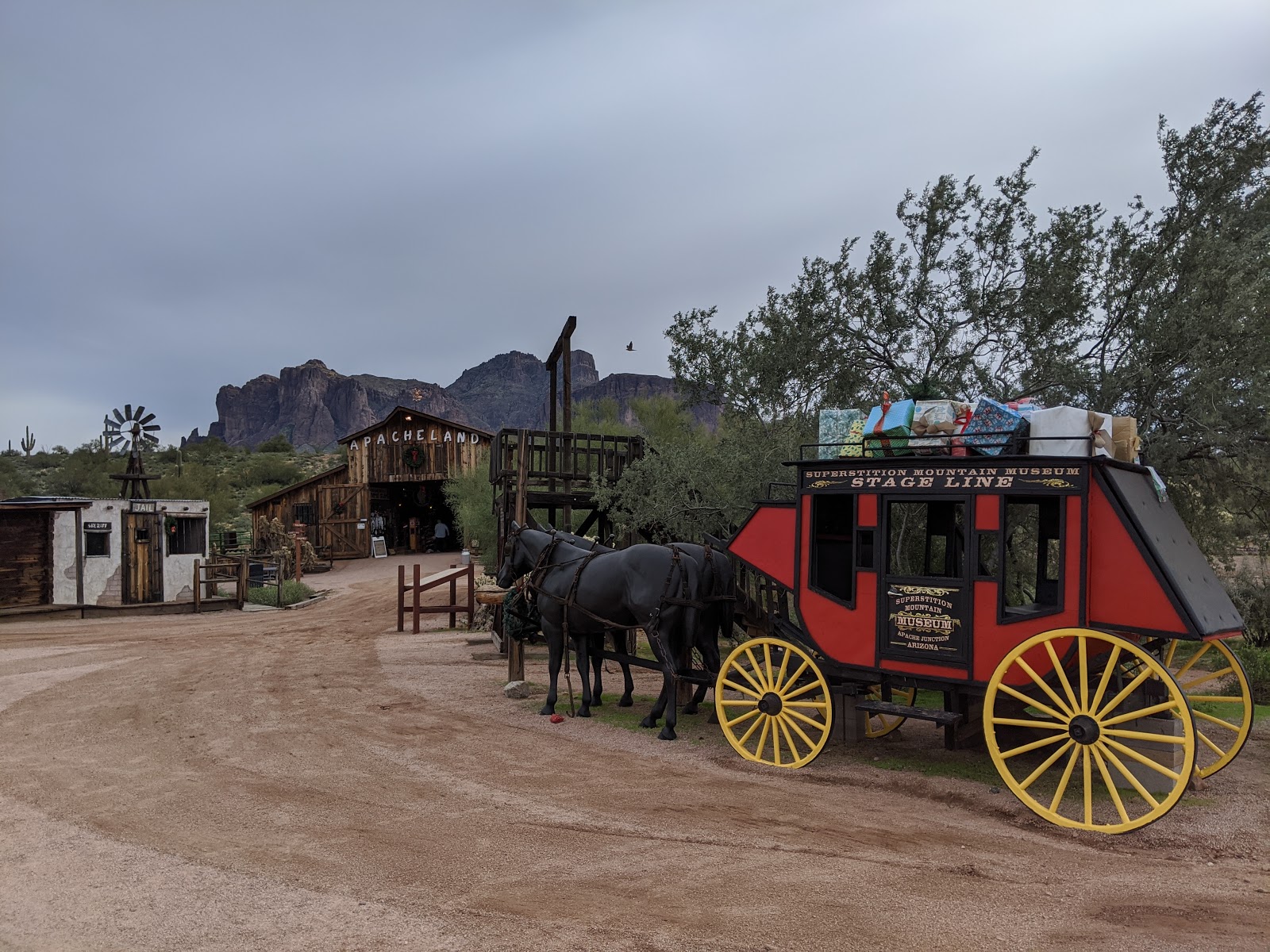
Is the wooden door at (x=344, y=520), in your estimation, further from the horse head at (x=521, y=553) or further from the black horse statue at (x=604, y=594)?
the horse head at (x=521, y=553)

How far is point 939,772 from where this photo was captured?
7.27m

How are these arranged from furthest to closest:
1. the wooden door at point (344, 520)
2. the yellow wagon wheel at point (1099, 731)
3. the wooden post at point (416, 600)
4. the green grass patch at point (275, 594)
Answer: the wooden door at point (344, 520) → the green grass patch at point (275, 594) → the wooden post at point (416, 600) → the yellow wagon wheel at point (1099, 731)

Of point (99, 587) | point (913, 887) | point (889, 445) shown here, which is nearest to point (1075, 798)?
point (913, 887)

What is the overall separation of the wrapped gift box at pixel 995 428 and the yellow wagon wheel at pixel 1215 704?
2091mm

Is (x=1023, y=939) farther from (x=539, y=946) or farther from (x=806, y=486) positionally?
(x=806, y=486)

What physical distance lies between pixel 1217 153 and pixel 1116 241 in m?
1.56

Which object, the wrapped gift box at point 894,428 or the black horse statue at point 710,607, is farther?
the black horse statue at point 710,607

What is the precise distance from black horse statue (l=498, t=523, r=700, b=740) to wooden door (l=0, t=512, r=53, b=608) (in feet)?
57.8

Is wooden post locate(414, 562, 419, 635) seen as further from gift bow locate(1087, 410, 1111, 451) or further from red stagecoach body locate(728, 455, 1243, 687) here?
gift bow locate(1087, 410, 1111, 451)

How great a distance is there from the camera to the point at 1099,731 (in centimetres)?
577

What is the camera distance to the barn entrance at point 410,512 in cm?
4041

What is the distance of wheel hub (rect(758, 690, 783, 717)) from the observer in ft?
24.9

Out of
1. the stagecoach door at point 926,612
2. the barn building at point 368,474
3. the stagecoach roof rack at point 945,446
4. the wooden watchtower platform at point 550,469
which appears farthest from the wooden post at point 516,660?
the barn building at point 368,474

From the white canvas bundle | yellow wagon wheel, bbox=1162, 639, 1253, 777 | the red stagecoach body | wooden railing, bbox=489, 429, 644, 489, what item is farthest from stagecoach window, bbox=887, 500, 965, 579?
wooden railing, bbox=489, 429, 644, 489
